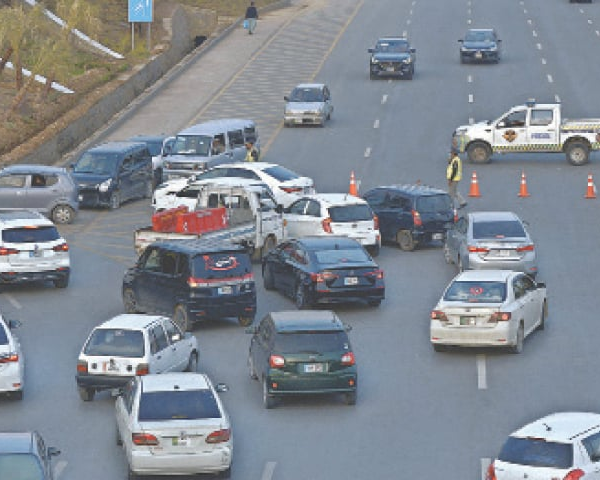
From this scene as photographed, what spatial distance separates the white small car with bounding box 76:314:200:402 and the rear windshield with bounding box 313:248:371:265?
632cm

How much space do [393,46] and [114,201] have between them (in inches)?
980

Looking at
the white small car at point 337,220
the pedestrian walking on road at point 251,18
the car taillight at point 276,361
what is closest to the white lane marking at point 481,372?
the car taillight at point 276,361

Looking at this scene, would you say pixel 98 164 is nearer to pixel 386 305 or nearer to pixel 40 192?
pixel 40 192

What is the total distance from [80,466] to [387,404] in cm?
548

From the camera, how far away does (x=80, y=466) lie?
2291 centimetres

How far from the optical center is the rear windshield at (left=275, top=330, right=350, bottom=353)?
84.3ft

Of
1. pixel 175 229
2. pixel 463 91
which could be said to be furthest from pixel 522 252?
pixel 463 91

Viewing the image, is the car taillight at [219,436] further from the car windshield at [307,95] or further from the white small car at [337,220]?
the car windshield at [307,95]

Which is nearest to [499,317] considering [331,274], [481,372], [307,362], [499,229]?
[481,372]

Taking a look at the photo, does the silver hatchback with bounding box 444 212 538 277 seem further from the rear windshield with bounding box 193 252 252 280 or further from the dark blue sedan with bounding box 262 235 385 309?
the rear windshield with bounding box 193 252 252 280

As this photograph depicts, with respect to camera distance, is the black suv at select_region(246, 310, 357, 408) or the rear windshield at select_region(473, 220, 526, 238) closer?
the black suv at select_region(246, 310, 357, 408)

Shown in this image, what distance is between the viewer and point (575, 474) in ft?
61.7

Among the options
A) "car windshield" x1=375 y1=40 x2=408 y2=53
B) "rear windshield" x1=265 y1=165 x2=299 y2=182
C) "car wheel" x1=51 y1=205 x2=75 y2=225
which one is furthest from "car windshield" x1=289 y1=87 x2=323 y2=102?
"car wheel" x1=51 y1=205 x2=75 y2=225

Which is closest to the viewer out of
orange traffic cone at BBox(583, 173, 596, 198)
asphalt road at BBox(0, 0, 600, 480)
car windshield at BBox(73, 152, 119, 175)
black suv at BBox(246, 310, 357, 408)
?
asphalt road at BBox(0, 0, 600, 480)
